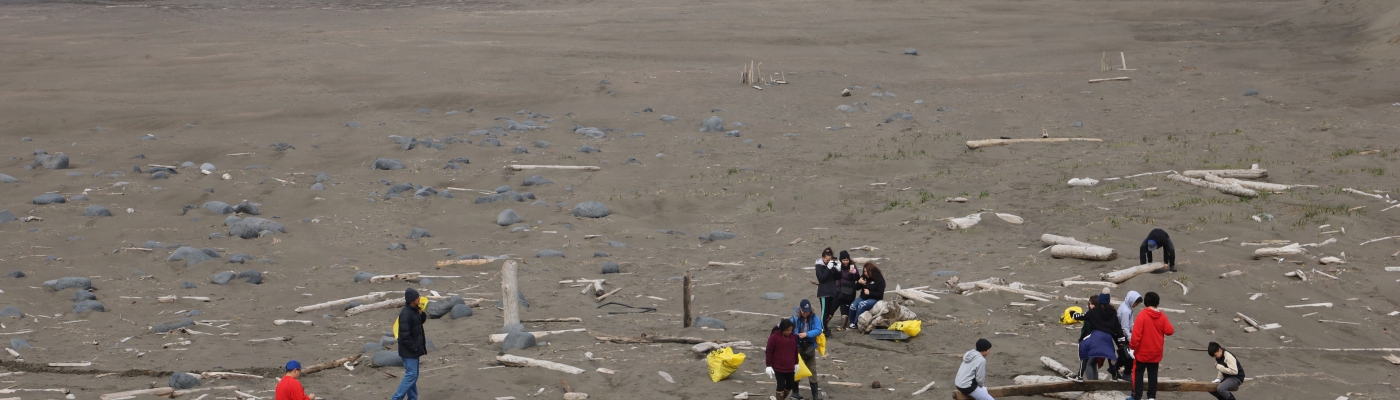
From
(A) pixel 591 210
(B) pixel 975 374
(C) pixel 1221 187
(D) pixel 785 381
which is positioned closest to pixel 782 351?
(D) pixel 785 381

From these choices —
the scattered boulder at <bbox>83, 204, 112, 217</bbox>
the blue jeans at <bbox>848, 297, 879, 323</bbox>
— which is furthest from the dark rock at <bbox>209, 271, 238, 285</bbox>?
the blue jeans at <bbox>848, 297, 879, 323</bbox>

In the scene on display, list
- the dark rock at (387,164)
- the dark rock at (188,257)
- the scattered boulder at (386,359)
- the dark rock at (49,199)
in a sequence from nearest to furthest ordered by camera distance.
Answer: the scattered boulder at (386,359)
the dark rock at (188,257)
the dark rock at (49,199)
the dark rock at (387,164)

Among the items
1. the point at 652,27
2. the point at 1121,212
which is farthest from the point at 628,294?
the point at 652,27

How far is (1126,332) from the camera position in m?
11.0

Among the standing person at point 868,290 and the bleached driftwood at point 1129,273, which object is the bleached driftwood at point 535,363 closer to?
the standing person at point 868,290

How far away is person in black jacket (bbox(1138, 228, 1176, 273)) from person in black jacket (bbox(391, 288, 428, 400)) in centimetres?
941

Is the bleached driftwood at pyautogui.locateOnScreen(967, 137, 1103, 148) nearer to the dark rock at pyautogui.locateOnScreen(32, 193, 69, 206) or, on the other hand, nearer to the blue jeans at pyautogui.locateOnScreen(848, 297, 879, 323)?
the blue jeans at pyautogui.locateOnScreen(848, 297, 879, 323)

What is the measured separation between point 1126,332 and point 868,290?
3.04 metres

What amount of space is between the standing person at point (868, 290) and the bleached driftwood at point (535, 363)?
139 inches

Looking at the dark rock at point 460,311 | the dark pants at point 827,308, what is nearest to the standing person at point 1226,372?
the dark pants at point 827,308

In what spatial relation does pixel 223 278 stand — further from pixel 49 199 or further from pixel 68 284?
pixel 49 199

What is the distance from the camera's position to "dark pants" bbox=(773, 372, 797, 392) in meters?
10.7

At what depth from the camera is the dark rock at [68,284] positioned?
15.0 metres

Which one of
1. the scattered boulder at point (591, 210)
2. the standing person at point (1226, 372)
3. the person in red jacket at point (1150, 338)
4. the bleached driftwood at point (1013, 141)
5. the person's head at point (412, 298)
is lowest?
the scattered boulder at point (591, 210)
